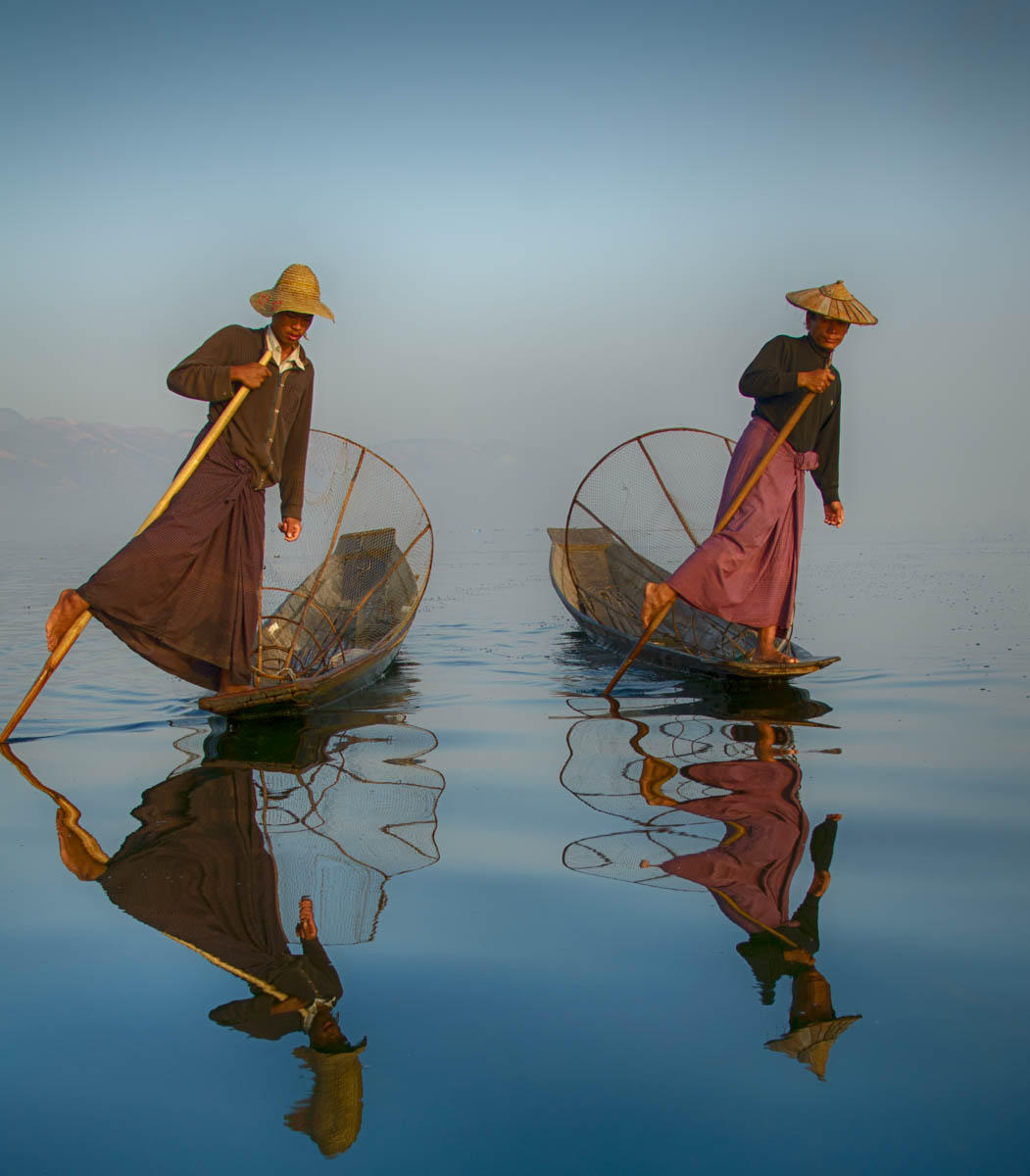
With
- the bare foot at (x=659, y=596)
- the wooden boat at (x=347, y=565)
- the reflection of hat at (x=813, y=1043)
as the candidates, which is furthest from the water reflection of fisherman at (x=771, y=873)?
the wooden boat at (x=347, y=565)

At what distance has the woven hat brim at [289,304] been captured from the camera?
4.25m

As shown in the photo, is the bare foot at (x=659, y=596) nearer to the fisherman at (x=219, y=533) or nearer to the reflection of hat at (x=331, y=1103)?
the fisherman at (x=219, y=533)

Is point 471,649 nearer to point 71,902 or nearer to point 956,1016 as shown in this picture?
point 71,902

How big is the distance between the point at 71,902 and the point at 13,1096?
868 millimetres

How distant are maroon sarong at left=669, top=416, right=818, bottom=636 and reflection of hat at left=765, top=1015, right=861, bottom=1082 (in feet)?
10.3

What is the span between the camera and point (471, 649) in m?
7.35

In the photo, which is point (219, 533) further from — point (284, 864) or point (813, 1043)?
point (813, 1043)

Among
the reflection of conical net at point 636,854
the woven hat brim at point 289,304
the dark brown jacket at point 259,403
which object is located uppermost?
the woven hat brim at point 289,304

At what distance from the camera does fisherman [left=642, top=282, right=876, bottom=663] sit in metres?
4.90

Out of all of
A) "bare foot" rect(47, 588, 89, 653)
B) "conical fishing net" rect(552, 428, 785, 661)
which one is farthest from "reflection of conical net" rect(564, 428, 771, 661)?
"bare foot" rect(47, 588, 89, 653)

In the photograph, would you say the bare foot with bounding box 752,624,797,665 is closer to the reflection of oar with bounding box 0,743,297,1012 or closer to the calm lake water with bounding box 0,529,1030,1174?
the calm lake water with bounding box 0,529,1030,1174

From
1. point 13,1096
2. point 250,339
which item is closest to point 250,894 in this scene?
point 13,1096

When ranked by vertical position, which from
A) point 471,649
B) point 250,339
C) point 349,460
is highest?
point 250,339

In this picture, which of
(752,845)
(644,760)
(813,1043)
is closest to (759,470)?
(644,760)
